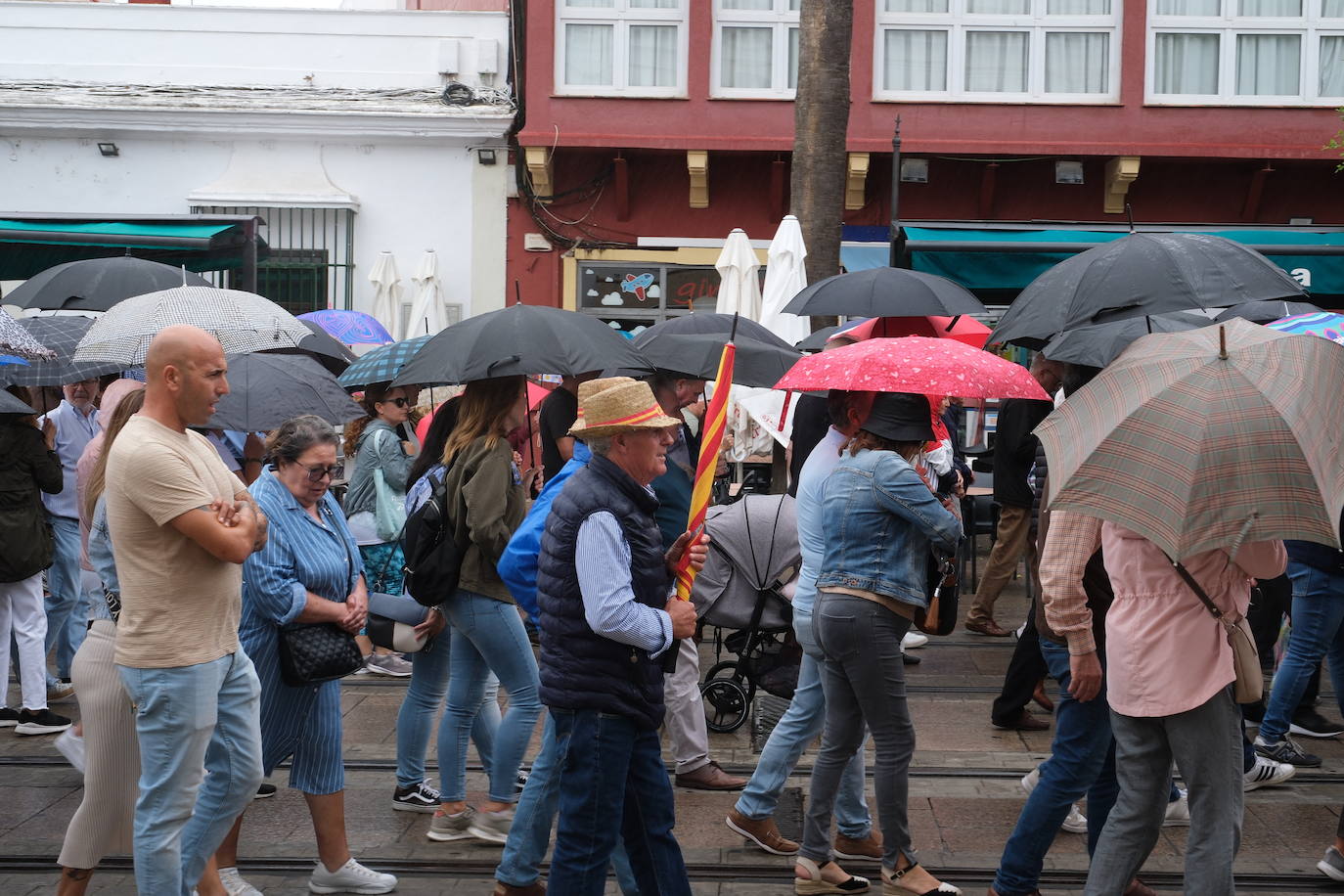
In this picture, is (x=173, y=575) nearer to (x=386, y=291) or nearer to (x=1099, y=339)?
(x=1099, y=339)

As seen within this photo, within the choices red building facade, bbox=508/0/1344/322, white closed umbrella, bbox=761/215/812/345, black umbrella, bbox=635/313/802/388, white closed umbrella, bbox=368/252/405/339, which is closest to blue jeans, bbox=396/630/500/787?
black umbrella, bbox=635/313/802/388

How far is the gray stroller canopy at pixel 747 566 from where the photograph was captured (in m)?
7.79

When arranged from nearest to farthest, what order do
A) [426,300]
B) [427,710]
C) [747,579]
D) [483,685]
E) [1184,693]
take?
[1184,693]
[483,685]
[427,710]
[747,579]
[426,300]

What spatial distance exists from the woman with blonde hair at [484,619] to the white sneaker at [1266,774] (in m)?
3.43

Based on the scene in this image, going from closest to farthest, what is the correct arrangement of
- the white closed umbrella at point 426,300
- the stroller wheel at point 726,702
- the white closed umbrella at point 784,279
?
1. the stroller wheel at point 726,702
2. the white closed umbrella at point 784,279
3. the white closed umbrella at point 426,300

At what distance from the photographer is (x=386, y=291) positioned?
16.2m

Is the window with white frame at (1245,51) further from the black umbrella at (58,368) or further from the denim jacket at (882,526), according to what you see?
the denim jacket at (882,526)

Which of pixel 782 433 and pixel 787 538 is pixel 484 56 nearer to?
pixel 782 433

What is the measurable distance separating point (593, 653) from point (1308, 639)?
13.2ft

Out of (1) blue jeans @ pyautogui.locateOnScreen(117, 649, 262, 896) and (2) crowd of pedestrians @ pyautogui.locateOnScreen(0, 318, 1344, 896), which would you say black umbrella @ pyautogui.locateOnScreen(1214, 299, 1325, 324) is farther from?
(1) blue jeans @ pyautogui.locateOnScreen(117, 649, 262, 896)

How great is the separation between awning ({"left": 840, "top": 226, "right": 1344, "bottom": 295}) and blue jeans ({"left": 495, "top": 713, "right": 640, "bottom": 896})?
28.5ft

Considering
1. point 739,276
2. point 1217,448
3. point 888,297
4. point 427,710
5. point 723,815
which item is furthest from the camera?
point 739,276

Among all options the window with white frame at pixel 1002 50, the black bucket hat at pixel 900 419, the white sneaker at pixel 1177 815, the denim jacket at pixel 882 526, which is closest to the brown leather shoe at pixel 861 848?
the denim jacket at pixel 882 526

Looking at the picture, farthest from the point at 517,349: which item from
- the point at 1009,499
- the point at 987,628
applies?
the point at 987,628
